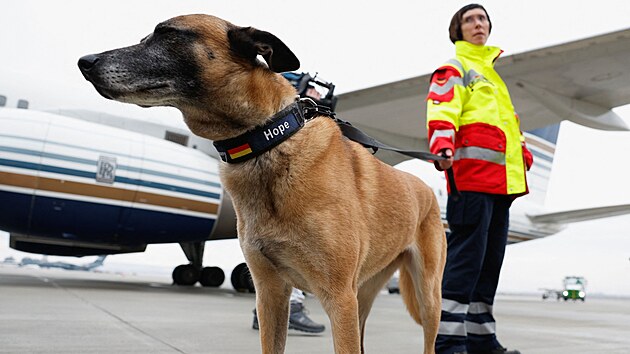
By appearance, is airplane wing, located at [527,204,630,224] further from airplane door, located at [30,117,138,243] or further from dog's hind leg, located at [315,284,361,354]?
dog's hind leg, located at [315,284,361,354]

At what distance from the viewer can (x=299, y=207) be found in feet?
4.25

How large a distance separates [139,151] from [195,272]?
3741mm

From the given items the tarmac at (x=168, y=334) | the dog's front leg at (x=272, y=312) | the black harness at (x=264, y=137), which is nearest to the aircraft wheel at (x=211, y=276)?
the tarmac at (x=168, y=334)

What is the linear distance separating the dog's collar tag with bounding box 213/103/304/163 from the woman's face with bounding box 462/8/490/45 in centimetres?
161

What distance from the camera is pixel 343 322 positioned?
129cm

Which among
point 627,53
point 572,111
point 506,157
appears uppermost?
point 627,53

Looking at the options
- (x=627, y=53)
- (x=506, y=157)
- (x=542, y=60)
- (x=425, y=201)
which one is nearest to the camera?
(x=425, y=201)

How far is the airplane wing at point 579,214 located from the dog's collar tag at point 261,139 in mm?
11271

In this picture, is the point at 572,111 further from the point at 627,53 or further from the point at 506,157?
the point at 506,157

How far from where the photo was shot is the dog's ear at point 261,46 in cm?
127

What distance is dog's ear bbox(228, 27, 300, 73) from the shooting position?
49.9 inches

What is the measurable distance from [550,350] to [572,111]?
5.11m

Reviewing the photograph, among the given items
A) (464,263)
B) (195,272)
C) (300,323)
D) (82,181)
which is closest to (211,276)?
(195,272)

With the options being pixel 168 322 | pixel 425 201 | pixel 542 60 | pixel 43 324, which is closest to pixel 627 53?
pixel 542 60
